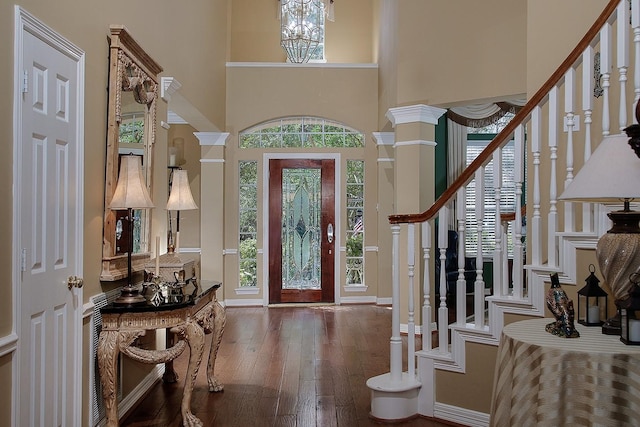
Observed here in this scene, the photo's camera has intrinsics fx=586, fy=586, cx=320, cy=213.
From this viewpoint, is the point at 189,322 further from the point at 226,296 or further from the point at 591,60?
the point at 226,296

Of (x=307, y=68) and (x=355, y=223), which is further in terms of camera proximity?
(x=355, y=223)

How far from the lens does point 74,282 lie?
286 cm

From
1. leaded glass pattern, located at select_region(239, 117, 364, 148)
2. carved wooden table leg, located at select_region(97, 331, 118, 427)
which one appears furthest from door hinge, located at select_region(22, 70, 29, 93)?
leaded glass pattern, located at select_region(239, 117, 364, 148)

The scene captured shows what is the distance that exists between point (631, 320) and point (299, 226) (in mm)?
6183

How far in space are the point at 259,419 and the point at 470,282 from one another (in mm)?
4796

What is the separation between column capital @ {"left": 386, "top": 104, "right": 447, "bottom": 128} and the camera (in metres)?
6.18

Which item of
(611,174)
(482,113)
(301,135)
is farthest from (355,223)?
(611,174)

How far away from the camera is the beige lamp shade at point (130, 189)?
3201 millimetres

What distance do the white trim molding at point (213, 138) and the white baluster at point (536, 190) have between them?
5.20m

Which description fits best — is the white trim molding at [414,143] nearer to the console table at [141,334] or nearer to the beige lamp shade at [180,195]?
the beige lamp shade at [180,195]

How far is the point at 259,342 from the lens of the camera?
5766 millimetres

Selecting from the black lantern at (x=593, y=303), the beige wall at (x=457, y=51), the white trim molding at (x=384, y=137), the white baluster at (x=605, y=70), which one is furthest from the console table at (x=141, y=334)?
the white trim molding at (x=384, y=137)

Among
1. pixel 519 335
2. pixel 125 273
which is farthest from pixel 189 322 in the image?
pixel 519 335

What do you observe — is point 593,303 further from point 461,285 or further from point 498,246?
point 461,285
